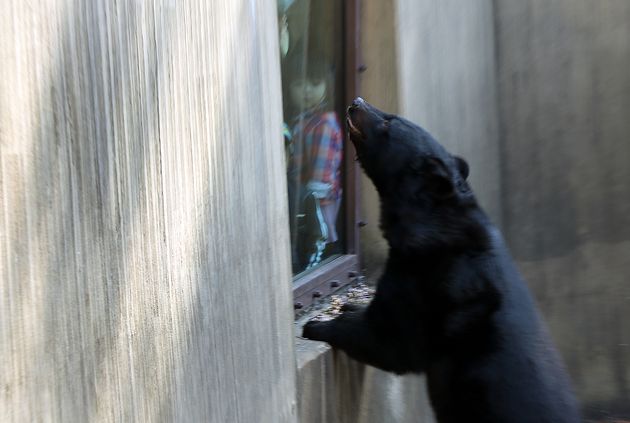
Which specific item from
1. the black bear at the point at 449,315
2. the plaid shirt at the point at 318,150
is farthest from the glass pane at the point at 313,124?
the black bear at the point at 449,315

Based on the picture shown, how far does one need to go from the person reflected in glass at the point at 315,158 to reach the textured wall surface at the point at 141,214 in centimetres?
121

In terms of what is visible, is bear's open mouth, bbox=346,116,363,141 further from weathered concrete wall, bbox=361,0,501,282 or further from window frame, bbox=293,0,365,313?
weathered concrete wall, bbox=361,0,501,282

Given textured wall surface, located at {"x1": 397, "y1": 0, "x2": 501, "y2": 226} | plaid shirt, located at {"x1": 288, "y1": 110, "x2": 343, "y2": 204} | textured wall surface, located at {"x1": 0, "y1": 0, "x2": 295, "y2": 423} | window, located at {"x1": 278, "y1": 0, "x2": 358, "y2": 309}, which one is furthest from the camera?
textured wall surface, located at {"x1": 397, "y1": 0, "x2": 501, "y2": 226}

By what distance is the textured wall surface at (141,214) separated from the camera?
1.57 metres

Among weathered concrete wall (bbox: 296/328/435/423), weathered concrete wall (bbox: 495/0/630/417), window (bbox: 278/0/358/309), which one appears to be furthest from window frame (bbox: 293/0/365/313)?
weathered concrete wall (bbox: 495/0/630/417)

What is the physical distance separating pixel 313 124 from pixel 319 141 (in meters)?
0.12

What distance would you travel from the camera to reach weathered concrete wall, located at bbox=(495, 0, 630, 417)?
6617mm

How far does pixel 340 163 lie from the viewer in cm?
484

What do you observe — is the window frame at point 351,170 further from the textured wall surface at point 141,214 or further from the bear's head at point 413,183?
the textured wall surface at point 141,214

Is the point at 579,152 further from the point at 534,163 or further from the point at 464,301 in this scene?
the point at 464,301

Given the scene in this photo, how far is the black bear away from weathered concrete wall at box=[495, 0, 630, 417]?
361 centimetres

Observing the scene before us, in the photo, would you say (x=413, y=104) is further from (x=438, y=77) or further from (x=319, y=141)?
(x=319, y=141)

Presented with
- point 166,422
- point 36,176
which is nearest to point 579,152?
point 166,422

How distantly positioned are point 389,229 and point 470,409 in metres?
0.89
